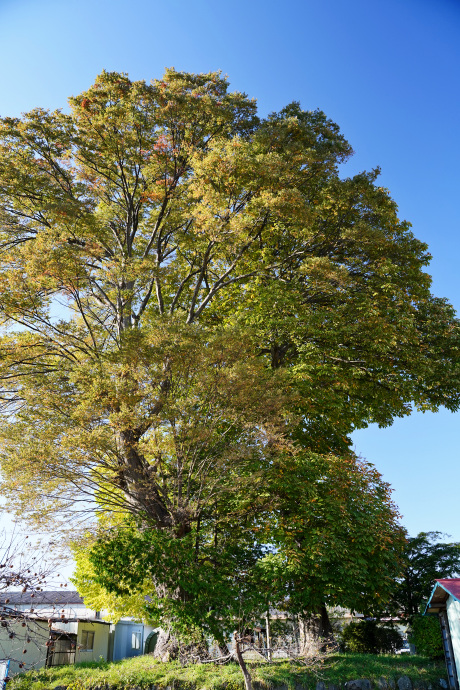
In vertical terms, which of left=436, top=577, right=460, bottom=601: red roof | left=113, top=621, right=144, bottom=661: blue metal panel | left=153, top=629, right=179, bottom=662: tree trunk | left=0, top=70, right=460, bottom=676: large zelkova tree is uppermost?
left=0, top=70, right=460, bottom=676: large zelkova tree

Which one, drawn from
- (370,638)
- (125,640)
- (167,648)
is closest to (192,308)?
(167,648)

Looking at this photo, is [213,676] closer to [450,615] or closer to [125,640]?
[450,615]

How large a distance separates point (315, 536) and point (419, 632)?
21.4ft

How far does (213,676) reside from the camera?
9484mm

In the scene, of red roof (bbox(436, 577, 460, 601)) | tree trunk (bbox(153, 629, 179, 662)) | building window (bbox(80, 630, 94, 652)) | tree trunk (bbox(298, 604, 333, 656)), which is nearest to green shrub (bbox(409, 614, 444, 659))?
tree trunk (bbox(298, 604, 333, 656))

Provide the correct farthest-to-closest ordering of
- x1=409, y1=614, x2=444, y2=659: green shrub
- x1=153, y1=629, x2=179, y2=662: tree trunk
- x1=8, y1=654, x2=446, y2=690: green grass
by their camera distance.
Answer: x1=409, y1=614, x2=444, y2=659: green shrub, x1=153, y1=629, x2=179, y2=662: tree trunk, x1=8, y1=654, x2=446, y2=690: green grass

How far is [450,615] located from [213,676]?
5.10 m

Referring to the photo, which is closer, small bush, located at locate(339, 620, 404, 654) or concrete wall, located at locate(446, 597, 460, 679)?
concrete wall, located at locate(446, 597, 460, 679)

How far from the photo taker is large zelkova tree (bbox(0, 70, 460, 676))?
970cm

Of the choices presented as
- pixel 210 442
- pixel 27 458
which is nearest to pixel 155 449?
pixel 210 442

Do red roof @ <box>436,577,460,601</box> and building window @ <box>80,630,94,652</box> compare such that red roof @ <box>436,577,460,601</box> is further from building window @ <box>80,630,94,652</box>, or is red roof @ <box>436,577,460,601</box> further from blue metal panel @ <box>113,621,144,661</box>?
blue metal panel @ <box>113,621,144,661</box>

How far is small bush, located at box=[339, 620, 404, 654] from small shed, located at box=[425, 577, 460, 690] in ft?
25.3

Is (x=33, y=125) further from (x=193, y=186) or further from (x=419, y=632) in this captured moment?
(x=419, y=632)

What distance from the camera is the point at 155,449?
9203 millimetres
